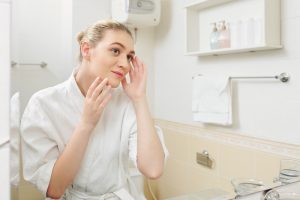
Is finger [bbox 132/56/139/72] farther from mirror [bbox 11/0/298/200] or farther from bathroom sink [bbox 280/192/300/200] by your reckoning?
bathroom sink [bbox 280/192/300/200]

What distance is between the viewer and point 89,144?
95 cm

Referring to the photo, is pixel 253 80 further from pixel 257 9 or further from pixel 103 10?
pixel 103 10

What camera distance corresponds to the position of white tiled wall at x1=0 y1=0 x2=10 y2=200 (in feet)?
2.13

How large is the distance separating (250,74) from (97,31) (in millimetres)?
660

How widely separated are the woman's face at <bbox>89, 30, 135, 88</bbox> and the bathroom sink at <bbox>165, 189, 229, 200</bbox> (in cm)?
Answer: 52

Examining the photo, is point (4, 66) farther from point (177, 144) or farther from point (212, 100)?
point (212, 100)

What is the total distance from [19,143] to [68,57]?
286 millimetres

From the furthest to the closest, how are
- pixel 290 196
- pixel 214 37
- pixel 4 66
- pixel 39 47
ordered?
pixel 290 196, pixel 214 37, pixel 39 47, pixel 4 66

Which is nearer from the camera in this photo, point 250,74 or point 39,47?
point 39,47

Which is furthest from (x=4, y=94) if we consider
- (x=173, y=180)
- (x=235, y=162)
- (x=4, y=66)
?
(x=235, y=162)

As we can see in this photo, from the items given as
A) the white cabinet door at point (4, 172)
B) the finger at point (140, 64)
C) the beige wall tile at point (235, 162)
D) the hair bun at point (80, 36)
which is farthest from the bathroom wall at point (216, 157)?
the white cabinet door at point (4, 172)

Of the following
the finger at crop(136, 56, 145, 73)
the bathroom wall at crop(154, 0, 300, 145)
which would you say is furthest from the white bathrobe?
the bathroom wall at crop(154, 0, 300, 145)

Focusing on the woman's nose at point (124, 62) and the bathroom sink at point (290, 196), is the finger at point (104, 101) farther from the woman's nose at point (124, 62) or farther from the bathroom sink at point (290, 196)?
the bathroom sink at point (290, 196)

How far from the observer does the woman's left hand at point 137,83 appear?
0.99 metres
